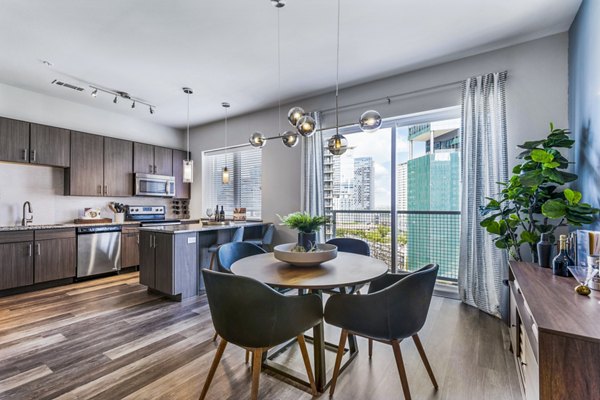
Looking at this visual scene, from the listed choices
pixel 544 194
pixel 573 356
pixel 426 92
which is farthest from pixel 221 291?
pixel 426 92

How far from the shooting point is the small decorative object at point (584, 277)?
1487 mm

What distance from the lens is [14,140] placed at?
3.98 metres

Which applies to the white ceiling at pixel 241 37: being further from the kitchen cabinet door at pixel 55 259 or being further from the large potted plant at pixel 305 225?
the kitchen cabinet door at pixel 55 259

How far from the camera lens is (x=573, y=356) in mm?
1056

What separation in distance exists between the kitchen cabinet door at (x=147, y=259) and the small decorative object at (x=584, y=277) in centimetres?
402

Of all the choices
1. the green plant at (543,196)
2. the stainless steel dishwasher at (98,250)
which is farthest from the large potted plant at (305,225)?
the stainless steel dishwasher at (98,250)

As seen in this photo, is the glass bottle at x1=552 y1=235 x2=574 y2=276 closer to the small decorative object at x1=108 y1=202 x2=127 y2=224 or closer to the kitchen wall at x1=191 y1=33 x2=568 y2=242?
the kitchen wall at x1=191 y1=33 x2=568 y2=242

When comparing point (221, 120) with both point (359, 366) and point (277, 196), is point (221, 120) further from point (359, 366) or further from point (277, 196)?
point (359, 366)

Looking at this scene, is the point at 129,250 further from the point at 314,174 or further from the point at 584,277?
the point at 584,277

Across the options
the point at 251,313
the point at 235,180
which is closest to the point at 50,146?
the point at 235,180

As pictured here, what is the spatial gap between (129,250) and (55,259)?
100 cm

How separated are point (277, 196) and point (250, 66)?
7.00ft

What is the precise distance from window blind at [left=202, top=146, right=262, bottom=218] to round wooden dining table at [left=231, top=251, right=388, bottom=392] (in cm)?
329

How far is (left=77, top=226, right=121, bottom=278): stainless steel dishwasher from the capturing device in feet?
14.3
